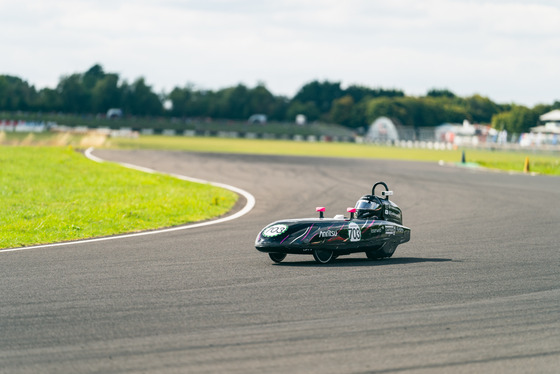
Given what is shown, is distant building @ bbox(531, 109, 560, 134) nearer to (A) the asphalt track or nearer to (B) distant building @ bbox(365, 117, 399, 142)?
(B) distant building @ bbox(365, 117, 399, 142)

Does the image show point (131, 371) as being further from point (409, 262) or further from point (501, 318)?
point (409, 262)

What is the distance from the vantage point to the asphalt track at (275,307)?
5.99 metres

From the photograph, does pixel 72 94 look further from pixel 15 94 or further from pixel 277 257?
pixel 277 257

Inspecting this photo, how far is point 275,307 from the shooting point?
25.2 ft

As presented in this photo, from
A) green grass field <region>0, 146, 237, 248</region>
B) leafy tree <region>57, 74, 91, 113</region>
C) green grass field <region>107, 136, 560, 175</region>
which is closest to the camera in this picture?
green grass field <region>0, 146, 237, 248</region>

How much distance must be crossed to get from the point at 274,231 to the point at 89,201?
9726mm

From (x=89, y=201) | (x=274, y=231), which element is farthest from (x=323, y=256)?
(x=89, y=201)

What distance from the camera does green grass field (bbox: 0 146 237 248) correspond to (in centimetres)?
1430

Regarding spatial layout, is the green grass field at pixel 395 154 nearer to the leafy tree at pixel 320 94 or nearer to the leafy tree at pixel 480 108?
the leafy tree at pixel 480 108

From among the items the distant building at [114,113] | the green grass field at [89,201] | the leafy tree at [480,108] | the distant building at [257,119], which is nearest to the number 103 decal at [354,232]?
the green grass field at [89,201]

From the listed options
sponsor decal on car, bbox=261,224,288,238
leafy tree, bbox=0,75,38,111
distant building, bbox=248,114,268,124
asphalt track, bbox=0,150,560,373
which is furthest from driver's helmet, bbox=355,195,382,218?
distant building, bbox=248,114,268,124

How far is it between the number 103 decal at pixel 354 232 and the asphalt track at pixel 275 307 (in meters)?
0.37

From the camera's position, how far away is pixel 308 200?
20.6 metres

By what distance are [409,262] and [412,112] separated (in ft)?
512
